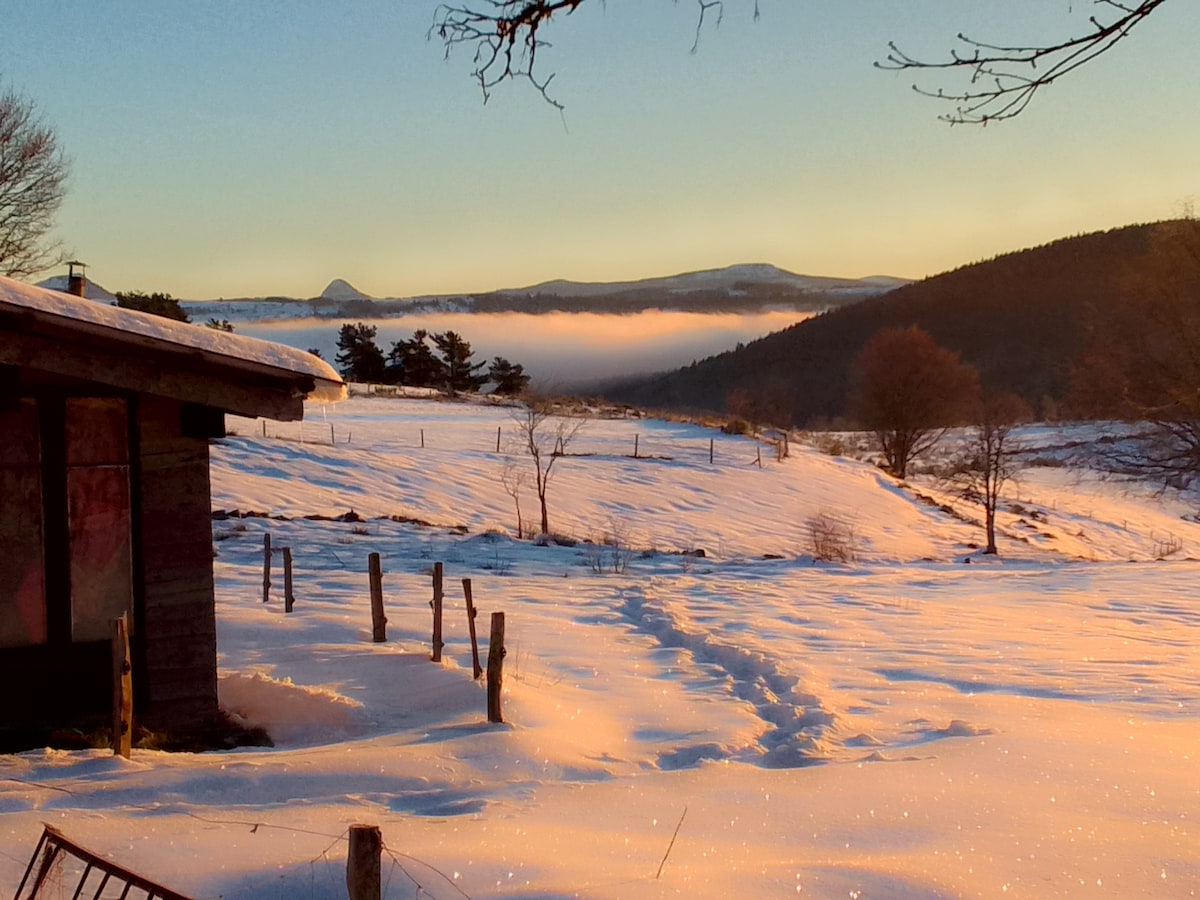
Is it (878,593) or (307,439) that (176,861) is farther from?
(307,439)

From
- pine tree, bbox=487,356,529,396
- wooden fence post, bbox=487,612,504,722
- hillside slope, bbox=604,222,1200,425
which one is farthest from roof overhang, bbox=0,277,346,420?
hillside slope, bbox=604,222,1200,425

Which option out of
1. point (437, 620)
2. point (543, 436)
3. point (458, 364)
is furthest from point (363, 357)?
point (437, 620)

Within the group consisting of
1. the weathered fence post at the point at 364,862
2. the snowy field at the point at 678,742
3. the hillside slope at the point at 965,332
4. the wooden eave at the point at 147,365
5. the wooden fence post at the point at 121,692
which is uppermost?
the hillside slope at the point at 965,332

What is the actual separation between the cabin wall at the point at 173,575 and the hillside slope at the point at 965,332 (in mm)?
89650

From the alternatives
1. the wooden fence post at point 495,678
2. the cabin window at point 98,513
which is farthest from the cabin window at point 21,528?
the wooden fence post at point 495,678

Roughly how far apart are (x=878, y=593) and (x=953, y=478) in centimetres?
2626

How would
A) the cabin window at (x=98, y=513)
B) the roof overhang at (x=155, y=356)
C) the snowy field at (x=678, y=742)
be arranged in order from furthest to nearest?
the cabin window at (x=98, y=513) < the roof overhang at (x=155, y=356) < the snowy field at (x=678, y=742)

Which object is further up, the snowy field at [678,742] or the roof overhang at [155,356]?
the roof overhang at [155,356]

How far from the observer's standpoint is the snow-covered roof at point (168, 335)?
246 inches

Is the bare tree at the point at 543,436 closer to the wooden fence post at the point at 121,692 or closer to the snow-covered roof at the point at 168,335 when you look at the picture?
the snow-covered roof at the point at 168,335

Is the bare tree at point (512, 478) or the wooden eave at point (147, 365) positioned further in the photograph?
the bare tree at point (512, 478)

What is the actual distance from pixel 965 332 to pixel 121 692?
11397 cm

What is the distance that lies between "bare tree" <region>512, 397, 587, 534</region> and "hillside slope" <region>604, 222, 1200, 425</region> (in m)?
53.3

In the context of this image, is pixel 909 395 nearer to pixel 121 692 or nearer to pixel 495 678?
pixel 495 678
